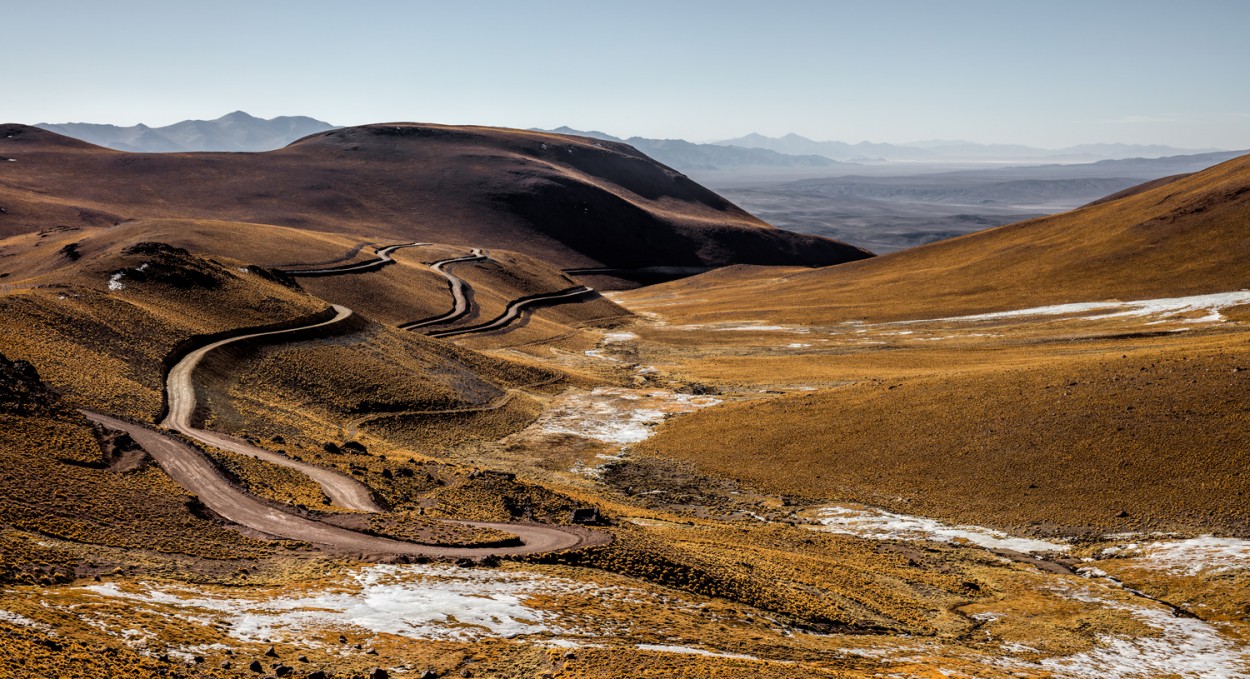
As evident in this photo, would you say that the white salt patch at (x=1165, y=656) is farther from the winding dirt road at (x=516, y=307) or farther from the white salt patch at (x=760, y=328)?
the white salt patch at (x=760, y=328)

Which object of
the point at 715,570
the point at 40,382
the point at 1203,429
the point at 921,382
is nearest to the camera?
the point at 715,570

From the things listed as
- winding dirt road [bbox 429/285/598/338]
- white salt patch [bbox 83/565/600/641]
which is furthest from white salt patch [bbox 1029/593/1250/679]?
winding dirt road [bbox 429/285/598/338]

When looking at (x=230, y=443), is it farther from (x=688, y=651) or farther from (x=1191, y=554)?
(x=1191, y=554)

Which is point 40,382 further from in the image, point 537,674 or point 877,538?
point 877,538

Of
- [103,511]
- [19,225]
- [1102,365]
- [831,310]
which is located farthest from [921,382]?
[19,225]

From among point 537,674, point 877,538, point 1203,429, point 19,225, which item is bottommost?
point 877,538

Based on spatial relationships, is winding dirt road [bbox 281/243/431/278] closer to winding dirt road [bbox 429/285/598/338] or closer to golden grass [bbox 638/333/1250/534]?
winding dirt road [bbox 429/285/598/338]
